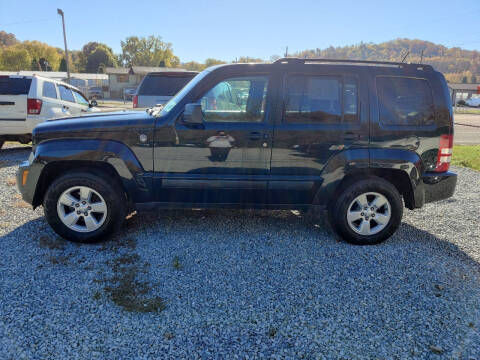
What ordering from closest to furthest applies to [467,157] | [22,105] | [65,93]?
[22,105], [65,93], [467,157]

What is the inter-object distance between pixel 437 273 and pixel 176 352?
2.60 meters

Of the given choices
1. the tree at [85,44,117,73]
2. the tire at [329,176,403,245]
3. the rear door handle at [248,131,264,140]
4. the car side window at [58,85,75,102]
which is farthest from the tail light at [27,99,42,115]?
the tree at [85,44,117,73]

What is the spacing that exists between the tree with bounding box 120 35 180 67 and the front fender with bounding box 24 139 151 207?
95189 mm

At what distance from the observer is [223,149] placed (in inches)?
145

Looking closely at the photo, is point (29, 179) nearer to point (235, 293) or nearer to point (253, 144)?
point (253, 144)

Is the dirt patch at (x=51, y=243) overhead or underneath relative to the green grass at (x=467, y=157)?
underneath

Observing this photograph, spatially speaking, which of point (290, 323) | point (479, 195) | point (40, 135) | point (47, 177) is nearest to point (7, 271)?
point (47, 177)

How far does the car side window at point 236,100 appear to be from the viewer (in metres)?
3.69

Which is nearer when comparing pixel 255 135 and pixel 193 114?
pixel 193 114

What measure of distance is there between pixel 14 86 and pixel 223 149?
664cm

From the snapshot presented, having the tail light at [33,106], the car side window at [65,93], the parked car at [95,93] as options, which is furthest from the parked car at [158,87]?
the parked car at [95,93]

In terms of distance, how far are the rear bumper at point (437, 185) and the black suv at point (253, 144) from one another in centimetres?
3

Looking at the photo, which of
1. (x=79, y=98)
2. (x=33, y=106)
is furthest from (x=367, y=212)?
(x=79, y=98)

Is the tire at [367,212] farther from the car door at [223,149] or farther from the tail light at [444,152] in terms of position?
the car door at [223,149]
